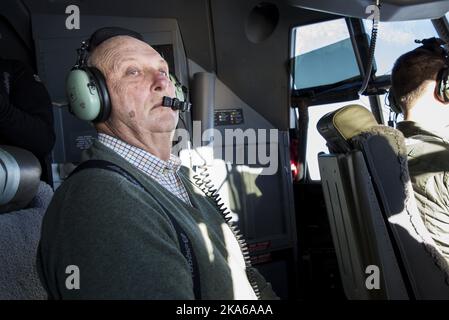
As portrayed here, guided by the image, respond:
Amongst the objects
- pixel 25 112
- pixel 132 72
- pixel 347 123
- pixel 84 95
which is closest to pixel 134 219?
pixel 84 95

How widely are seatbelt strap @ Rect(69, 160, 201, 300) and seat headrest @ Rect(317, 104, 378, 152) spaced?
103 cm

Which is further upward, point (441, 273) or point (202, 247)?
point (202, 247)

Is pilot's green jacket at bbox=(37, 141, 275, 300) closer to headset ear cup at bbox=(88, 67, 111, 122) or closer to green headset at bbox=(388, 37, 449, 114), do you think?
headset ear cup at bbox=(88, 67, 111, 122)

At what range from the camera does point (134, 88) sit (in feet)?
3.94

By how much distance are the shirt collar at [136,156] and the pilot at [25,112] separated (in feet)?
1.56

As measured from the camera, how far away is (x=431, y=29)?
2709mm

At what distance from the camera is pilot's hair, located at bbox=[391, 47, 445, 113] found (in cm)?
193

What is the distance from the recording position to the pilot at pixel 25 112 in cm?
145

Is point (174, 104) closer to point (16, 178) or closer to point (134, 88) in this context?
point (134, 88)

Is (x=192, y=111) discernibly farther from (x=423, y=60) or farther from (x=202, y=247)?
(x=202, y=247)

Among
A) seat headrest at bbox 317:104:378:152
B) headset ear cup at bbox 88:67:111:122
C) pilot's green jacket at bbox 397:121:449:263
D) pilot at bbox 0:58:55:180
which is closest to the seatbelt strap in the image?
headset ear cup at bbox 88:67:111:122

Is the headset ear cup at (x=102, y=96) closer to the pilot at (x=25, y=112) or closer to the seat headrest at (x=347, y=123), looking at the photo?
the pilot at (x=25, y=112)

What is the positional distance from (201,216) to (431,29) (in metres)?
2.31
